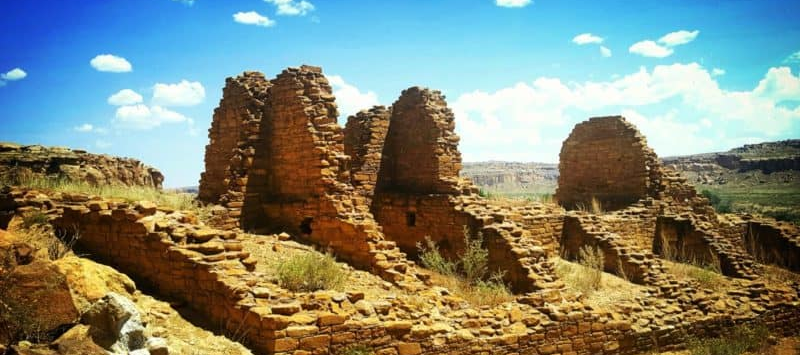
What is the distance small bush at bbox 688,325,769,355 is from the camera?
9.02 m

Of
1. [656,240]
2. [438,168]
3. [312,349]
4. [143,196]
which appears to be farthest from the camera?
[656,240]

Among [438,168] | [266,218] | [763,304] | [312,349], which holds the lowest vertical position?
[763,304]

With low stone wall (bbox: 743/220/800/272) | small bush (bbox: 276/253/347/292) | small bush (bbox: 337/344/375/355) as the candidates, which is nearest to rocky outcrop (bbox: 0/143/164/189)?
small bush (bbox: 276/253/347/292)

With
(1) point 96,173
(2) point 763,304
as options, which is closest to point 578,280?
(2) point 763,304

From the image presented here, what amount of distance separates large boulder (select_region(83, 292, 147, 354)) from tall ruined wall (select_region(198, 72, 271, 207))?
20.7 ft

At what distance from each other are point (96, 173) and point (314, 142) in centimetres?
1001

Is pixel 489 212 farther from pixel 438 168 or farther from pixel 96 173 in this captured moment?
pixel 96 173

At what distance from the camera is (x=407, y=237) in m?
13.1

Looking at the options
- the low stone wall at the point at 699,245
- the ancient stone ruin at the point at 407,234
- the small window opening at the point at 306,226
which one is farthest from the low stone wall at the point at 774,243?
the small window opening at the point at 306,226

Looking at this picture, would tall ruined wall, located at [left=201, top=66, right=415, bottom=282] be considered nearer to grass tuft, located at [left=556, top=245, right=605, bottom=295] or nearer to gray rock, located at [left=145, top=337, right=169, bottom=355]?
grass tuft, located at [left=556, top=245, right=605, bottom=295]

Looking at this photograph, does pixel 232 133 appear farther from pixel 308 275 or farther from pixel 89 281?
pixel 89 281

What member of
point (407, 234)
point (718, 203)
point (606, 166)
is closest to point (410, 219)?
point (407, 234)

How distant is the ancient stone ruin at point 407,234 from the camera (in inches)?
265

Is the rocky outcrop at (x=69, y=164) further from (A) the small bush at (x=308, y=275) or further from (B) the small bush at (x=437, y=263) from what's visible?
(B) the small bush at (x=437, y=263)
